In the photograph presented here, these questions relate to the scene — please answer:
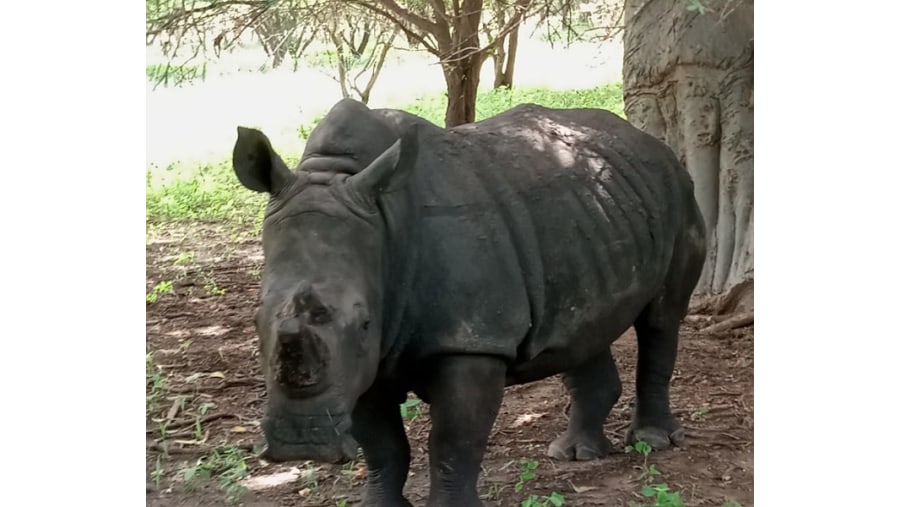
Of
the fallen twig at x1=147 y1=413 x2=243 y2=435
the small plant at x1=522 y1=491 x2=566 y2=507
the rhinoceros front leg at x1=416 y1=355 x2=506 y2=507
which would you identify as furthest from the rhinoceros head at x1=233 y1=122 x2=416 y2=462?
the fallen twig at x1=147 y1=413 x2=243 y2=435

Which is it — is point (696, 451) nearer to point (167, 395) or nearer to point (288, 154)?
point (288, 154)

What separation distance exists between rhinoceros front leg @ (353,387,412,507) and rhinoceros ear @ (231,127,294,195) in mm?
871

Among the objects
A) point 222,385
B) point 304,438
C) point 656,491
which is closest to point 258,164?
point 304,438

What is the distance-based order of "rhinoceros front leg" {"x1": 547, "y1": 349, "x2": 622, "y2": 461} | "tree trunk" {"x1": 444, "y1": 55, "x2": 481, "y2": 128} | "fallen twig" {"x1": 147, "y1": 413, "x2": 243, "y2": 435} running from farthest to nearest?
"fallen twig" {"x1": 147, "y1": 413, "x2": 243, "y2": 435} < "tree trunk" {"x1": 444, "y1": 55, "x2": 481, "y2": 128} < "rhinoceros front leg" {"x1": 547, "y1": 349, "x2": 622, "y2": 461}

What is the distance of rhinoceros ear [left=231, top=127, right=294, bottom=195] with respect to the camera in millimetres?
2938

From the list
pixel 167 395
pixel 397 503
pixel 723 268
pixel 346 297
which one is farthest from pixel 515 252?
pixel 167 395

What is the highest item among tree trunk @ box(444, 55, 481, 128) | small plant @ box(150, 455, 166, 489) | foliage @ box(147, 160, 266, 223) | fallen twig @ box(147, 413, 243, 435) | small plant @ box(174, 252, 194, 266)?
tree trunk @ box(444, 55, 481, 128)

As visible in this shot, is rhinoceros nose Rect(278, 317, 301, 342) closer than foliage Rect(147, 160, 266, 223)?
Yes

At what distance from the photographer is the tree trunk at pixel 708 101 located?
4.45 meters

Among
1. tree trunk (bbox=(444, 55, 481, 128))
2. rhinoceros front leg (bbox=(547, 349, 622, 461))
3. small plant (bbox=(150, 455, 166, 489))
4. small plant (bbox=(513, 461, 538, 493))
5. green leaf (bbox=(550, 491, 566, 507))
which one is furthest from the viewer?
tree trunk (bbox=(444, 55, 481, 128))

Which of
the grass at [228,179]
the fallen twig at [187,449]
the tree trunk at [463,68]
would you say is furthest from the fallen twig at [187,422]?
the tree trunk at [463,68]

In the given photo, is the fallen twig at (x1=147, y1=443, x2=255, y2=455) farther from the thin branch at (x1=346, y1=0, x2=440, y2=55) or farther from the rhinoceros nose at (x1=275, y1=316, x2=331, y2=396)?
the thin branch at (x1=346, y1=0, x2=440, y2=55)

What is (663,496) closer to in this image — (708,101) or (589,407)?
(589,407)

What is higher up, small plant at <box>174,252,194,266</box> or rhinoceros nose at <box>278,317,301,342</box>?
small plant at <box>174,252,194,266</box>
